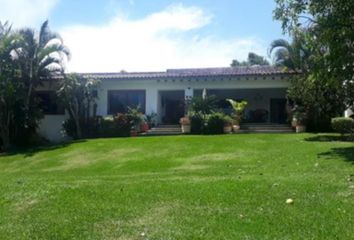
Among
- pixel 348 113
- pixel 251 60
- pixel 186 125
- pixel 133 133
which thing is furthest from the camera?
pixel 251 60

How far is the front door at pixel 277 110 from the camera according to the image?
98.8 feet

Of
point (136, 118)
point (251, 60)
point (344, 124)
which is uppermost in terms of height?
point (251, 60)

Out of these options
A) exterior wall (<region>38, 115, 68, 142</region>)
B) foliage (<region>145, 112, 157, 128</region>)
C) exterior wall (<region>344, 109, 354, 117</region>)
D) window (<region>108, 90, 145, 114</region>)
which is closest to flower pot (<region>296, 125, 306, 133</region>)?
exterior wall (<region>344, 109, 354, 117</region>)

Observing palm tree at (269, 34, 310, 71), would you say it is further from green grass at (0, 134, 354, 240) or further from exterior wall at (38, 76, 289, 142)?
green grass at (0, 134, 354, 240)

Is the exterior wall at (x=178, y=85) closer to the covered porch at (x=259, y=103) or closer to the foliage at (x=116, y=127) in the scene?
the covered porch at (x=259, y=103)

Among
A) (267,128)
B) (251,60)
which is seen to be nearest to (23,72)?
(267,128)

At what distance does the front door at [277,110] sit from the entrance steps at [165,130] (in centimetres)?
677

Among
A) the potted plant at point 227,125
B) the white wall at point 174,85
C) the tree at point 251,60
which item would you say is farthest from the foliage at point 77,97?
the tree at point 251,60

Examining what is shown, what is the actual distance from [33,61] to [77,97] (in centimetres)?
298

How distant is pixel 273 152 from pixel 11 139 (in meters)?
14.5

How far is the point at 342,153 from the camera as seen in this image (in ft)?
45.0

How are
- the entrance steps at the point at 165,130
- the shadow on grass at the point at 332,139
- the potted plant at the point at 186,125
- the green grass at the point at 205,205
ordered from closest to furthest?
the green grass at the point at 205,205
the shadow on grass at the point at 332,139
the potted plant at the point at 186,125
the entrance steps at the point at 165,130

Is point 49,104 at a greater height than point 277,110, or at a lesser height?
greater

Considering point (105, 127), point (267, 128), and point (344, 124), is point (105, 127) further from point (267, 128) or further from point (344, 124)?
point (344, 124)
